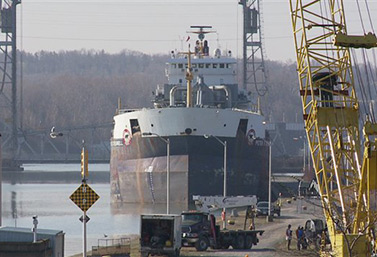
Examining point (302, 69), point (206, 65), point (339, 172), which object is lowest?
point (339, 172)

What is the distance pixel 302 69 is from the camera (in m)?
52.9

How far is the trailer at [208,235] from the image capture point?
173ft

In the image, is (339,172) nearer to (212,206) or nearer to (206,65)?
(212,206)

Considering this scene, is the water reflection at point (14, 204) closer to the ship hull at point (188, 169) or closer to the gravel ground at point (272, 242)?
the ship hull at point (188, 169)

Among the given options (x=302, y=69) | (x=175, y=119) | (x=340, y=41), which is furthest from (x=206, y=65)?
(x=340, y=41)

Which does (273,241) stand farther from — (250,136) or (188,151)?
(250,136)

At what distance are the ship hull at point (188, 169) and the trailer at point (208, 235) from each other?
137 ft

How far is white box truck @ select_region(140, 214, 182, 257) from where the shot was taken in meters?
48.4

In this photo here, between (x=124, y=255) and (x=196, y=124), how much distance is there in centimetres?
5012

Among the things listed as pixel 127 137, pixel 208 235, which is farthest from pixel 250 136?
pixel 208 235

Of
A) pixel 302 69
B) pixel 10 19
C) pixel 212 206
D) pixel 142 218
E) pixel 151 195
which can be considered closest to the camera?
pixel 142 218

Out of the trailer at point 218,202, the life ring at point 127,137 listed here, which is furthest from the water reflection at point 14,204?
the trailer at point 218,202

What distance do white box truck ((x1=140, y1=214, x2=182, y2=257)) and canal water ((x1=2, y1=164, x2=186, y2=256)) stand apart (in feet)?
20.2

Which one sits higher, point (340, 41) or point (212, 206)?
point (340, 41)
